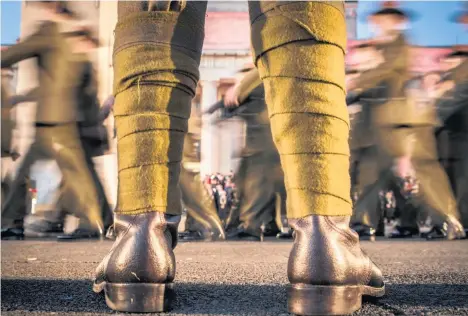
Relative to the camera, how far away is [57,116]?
14.2ft

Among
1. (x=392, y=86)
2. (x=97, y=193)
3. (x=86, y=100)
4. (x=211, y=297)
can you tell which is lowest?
(x=211, y=297)

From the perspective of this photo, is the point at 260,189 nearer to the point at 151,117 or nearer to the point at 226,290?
the point at 226,290

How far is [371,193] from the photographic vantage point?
4938 mm

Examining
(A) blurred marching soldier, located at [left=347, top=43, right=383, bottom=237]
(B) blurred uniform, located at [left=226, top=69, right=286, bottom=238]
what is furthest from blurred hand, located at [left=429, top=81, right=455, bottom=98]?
(B) blurred uniform, located at [left=226, top=69, right=286, bottom=238]

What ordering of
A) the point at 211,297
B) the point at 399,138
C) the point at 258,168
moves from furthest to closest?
the point at 258,168, the point at 399,138, the point at 211,297

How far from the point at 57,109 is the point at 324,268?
3731 mm

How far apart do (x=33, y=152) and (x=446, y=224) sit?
3.75 metres

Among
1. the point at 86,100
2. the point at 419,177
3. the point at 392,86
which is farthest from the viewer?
the point at 419,177

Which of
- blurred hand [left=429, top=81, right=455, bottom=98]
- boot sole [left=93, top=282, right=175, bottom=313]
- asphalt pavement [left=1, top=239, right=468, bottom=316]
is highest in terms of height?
blurred hand [left=429, top=81, right=455, bottom=98]

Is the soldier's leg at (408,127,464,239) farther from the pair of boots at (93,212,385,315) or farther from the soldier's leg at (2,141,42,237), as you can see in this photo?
the pair of boots at (93,212,385,315)

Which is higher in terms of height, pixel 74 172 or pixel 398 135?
pixel 398 135

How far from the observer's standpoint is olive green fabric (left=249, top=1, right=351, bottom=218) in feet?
3.50

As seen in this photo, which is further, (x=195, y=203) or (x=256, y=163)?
(x=256, y=163)

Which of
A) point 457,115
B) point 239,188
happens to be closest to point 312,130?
point 457,115
